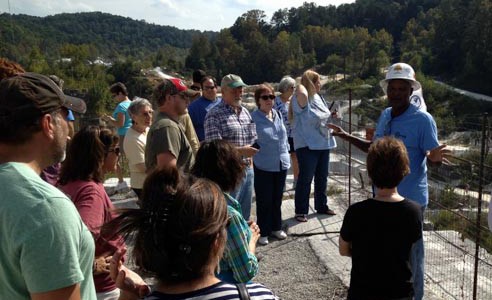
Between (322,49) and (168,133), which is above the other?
(322,49)

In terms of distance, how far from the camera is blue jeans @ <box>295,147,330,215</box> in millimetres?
5270

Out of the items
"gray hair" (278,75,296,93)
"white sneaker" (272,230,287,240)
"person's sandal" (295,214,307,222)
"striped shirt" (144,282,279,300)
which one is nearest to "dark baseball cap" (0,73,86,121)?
"striped shirt" (144,282,279,300)

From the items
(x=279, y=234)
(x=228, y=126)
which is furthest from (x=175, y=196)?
(x=279, y=234)

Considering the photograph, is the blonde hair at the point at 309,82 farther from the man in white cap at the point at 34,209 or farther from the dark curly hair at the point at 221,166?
the man in white cap at the point at 34,209

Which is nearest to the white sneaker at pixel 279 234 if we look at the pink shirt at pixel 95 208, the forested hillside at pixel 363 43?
the pink shirt at pixel 95 208

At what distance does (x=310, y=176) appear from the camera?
17.3 feet

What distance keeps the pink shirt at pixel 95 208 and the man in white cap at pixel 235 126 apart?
6.16 ft

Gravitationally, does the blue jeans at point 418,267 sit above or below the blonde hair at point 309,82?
below

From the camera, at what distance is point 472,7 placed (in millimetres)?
67500

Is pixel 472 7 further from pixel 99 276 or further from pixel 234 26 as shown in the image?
pixel 99 276

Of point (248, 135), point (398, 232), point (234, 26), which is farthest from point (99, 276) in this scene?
point (234, 26)

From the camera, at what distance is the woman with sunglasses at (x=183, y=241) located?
1295mm

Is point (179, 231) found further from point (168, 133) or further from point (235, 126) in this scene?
point (235, 126)

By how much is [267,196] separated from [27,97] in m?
3.57
